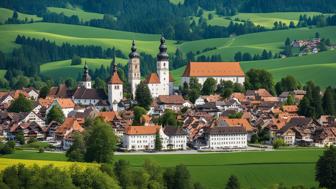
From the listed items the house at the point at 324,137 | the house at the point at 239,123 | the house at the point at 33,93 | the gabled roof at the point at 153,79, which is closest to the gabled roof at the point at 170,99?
the gabled roof at the point at 153,79

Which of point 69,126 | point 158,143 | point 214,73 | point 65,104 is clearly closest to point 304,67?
point 214,73

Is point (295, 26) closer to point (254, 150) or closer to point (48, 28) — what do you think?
point (48, 28)

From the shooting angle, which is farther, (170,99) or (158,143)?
(170,99)

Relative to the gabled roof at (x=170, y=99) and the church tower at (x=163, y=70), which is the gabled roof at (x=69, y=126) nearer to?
the gabled roof at (x=170, y=99)

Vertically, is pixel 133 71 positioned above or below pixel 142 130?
above

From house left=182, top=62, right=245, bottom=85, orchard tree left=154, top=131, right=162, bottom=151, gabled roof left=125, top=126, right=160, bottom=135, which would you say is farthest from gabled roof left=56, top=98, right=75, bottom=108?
orchard tree left=154, top=131, right=162, bottom=151

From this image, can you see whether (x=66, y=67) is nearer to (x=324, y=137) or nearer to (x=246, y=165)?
(x=324, y=137)
